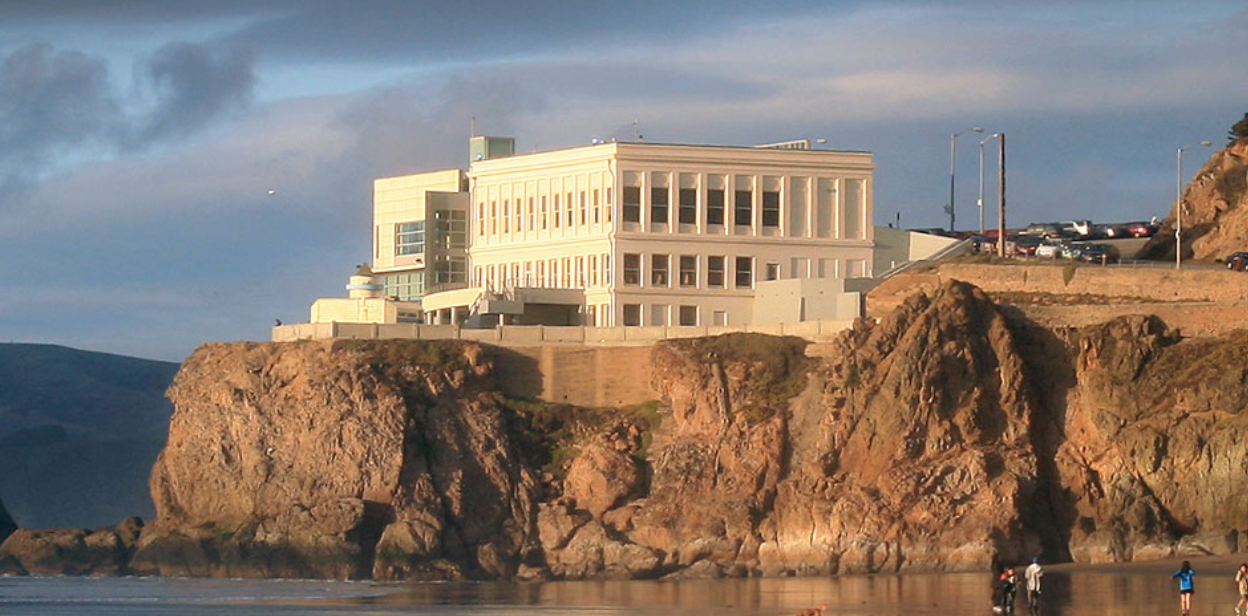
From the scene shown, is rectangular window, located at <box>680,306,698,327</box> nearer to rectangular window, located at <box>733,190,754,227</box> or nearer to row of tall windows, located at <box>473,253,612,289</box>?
row of tall windows, located at <box>473,253,612,289</box>

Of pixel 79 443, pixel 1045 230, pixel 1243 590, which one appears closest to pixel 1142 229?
pixel 1045 230

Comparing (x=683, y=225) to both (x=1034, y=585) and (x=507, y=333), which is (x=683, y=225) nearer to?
(x=507, y=333)

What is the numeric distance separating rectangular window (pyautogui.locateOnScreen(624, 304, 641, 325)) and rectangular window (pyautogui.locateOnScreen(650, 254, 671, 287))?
1.22 meters

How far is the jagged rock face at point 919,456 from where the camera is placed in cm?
9119

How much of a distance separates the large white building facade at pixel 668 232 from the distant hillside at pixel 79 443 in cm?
5029

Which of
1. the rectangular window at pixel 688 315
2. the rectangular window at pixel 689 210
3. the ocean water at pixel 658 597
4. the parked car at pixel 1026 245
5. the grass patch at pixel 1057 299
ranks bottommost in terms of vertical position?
the ocean water at pixel 658 597

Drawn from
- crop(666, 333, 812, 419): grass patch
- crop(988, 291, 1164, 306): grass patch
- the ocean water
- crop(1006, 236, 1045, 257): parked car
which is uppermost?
crop(1006, 236, 1045, 257): parked car

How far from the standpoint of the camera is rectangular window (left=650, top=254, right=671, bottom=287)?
11050cm

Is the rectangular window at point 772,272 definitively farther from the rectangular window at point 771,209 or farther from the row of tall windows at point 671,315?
the row of tall windows at point 671,315

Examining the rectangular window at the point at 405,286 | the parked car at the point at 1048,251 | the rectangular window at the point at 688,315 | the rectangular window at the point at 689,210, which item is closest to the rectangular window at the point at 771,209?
the rectangular window at the point at 689,210

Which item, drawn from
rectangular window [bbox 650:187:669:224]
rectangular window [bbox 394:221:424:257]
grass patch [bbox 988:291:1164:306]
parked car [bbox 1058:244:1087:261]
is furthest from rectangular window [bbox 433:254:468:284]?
grass patch [bbox 988:291:1164:306]

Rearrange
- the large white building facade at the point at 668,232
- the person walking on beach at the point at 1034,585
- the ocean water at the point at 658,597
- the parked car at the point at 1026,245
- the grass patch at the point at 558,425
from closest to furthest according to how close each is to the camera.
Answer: the person walking on beach at the point at 1034,585 < the ocean water at the point at 658,597 < the grass patch at the point at 558,425 < the large white building facade at the point at 668,232 < the parked car at the point at 1026,245

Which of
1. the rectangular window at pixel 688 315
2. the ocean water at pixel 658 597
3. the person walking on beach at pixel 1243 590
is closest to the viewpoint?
the person walking on beach at pixel 1243 590

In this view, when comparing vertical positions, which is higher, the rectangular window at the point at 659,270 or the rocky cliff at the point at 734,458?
the rectangular window at the point at 659,270
